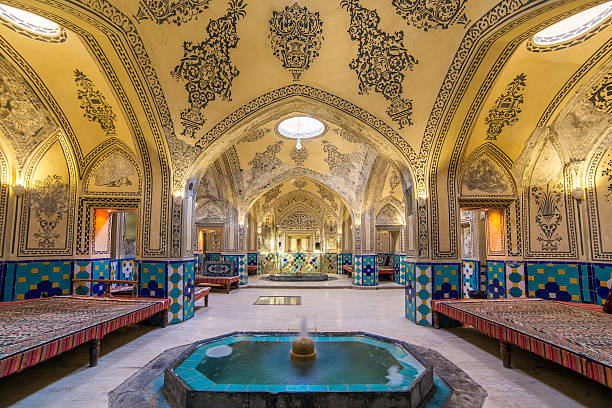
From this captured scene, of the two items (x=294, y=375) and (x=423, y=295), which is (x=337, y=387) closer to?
(x=294, y=375)

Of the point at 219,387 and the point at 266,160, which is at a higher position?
the point at 266,160

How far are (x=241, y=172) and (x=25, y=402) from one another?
30.4 feet

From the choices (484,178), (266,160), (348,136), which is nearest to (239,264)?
(266,160)

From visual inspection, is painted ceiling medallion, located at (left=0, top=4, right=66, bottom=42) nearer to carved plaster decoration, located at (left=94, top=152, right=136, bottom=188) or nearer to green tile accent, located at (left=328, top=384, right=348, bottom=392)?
carved plaster decoration, located at (left=94, top=152, right=136, bottom=188)

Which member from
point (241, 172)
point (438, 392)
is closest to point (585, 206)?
point (438, 392)

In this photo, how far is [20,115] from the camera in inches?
234

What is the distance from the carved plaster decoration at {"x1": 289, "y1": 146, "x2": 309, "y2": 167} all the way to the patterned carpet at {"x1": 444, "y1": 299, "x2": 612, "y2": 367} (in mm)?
7114

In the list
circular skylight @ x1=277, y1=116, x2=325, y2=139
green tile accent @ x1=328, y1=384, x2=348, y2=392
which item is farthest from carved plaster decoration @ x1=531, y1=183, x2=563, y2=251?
circular skylight @ x1=277, y1=116, x2=325, y2=139

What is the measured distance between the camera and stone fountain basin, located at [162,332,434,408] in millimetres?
2607

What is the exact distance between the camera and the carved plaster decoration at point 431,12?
15.3 feet

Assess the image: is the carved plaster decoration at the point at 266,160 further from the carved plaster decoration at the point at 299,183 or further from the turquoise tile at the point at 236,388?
the turquoise tile at the point at 236,388

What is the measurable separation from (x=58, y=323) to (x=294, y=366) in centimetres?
301

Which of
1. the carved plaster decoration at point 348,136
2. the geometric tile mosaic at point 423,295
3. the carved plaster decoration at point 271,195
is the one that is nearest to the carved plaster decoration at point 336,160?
the carved plaster decoration at point 348,136

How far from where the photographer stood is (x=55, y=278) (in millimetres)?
6602
